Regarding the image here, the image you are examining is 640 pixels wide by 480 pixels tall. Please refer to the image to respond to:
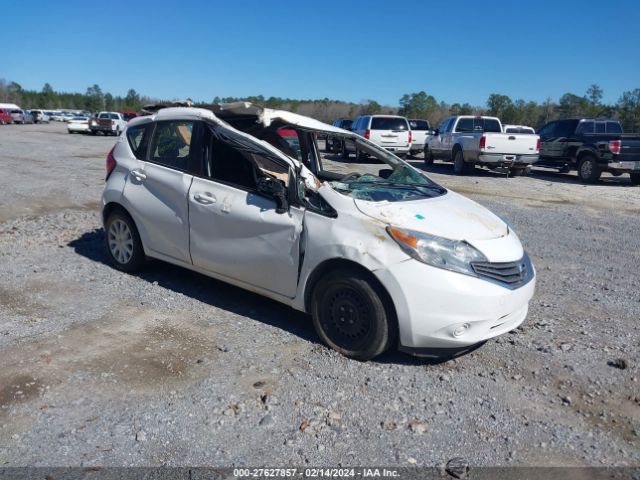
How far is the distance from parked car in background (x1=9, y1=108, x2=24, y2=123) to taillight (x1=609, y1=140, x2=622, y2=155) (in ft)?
182

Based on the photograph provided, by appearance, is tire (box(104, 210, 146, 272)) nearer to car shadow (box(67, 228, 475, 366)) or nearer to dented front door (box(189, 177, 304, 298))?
car shadow (box(67, 228, 475, 366))

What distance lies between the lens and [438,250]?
3906 mm

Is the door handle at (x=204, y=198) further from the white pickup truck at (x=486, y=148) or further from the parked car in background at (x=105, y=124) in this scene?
the parked car in background at (x=105, y=124)

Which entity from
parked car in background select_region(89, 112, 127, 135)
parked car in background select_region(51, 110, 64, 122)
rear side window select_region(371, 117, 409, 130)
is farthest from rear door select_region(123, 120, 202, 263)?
parked car in background select_region(51, 110, 64, 122)

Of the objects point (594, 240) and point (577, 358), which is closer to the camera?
point (577, 358)

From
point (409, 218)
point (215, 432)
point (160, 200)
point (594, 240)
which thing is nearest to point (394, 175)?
point (409, 218)

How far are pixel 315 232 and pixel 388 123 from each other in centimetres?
1924

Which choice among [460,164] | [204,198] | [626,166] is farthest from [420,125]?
[204,198]

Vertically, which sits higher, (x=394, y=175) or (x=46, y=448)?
(x=394, y=175)

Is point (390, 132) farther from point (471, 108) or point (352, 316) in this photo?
point (471, 108)

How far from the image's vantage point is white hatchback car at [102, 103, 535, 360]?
12.7 ft

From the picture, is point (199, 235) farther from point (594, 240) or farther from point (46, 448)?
point (594, 240)

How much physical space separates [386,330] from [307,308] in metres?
0.75

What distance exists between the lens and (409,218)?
4.13 meters
